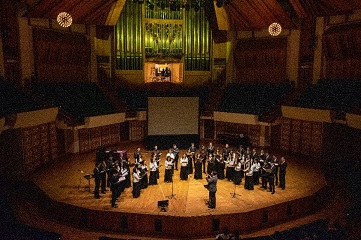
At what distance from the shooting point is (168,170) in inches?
468

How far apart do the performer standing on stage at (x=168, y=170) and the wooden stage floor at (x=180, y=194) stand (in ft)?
0.75

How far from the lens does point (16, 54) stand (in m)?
13.5

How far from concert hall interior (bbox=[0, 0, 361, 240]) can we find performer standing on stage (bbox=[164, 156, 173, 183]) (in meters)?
0.04

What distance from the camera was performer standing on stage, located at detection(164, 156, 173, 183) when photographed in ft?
38.3

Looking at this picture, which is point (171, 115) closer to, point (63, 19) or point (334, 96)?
point (63, 19)

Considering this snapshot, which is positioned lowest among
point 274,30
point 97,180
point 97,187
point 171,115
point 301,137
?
point 97,187

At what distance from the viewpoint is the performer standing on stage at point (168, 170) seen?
1169 centimetres

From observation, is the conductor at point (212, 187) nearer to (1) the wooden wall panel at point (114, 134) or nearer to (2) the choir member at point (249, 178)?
(2) the choir member at point (249, 178)

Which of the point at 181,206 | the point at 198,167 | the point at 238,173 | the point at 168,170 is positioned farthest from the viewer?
the point at 198,167

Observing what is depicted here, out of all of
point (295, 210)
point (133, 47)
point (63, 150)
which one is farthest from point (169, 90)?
point (295, 210)

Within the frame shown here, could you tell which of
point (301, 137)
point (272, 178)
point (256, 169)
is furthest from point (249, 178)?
point (301, 137)

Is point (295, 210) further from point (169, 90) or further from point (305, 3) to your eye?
point (169, 90)

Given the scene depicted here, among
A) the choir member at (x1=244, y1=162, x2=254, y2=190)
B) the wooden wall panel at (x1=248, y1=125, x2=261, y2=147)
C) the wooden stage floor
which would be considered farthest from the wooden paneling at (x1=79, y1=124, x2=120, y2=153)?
the choir member at (x1=244, y1=162, x2=254, y2=190)

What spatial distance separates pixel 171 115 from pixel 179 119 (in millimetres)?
436
